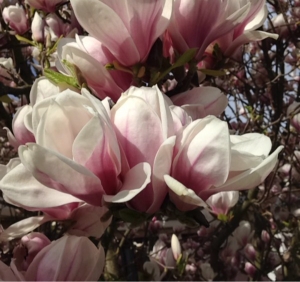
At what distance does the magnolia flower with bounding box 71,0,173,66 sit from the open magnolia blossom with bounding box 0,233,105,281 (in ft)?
0.75

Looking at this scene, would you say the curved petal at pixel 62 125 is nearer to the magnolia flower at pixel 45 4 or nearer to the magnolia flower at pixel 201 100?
the magnolia flower at pixel 201 100

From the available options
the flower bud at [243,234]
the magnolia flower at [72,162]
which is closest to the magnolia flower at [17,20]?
the magnolia flower at [72,162]

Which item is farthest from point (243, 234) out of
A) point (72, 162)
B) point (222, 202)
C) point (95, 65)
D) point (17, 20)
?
point (72, 162)

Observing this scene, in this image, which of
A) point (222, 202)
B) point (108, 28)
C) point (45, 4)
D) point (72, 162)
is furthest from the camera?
point (222, 202)

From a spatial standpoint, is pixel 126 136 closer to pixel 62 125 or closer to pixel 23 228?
pixel 62 125

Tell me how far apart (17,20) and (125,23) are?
2.43 feet

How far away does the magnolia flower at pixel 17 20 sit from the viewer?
1222 mm

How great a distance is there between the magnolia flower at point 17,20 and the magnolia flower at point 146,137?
827mm

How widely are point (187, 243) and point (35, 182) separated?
2540 millimetres

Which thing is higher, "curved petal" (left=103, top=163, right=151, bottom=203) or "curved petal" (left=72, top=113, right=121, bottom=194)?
"curved petal" (left=72, top=113, right=121, bottom=194)

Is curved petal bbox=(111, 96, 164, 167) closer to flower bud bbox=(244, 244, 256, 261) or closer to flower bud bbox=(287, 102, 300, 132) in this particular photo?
flower bud bbox=(287, 102, 300, 132)

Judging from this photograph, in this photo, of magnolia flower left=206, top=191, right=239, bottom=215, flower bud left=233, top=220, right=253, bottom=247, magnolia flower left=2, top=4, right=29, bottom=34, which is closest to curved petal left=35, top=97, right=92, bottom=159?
magnolia flower left=2, top=4, right=29, bottom=34

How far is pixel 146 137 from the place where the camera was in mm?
483

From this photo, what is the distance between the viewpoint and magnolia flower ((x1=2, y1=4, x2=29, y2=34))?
1222 mm
